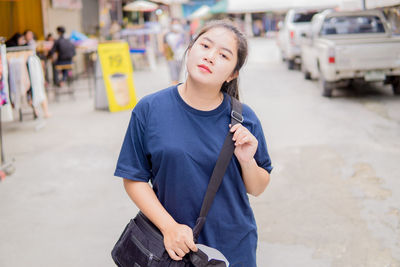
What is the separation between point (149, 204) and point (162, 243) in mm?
161

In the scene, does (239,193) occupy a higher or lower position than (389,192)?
higher

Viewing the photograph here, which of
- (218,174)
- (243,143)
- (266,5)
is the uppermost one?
(266,5)

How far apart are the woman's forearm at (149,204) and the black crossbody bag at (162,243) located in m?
0.04

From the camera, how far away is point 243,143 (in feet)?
6.25

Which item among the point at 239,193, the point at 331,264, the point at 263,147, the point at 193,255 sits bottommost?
the point at 331,264

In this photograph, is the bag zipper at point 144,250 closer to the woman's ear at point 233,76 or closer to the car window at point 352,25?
the woman's ear at point 233,76

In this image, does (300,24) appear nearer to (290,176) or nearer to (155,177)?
(290,176)

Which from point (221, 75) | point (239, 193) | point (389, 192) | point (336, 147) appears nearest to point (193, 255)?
point (239, 193)

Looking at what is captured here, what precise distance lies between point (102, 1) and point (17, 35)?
934 centimetres

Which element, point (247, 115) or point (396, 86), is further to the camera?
point (396, 86)

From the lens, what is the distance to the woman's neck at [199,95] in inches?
78.0

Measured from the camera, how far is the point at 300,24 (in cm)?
1755

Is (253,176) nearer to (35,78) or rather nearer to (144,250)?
(144,250)

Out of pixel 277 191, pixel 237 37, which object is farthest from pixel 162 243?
pixel 277 191
